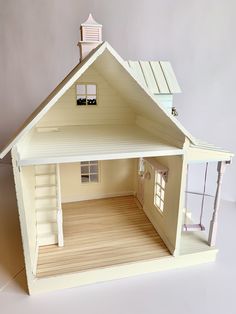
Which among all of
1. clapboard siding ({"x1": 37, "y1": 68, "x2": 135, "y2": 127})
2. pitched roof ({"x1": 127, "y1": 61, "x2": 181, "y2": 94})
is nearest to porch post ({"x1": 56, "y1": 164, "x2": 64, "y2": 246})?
clapboard siding ({"x1": 37, "y1": 68, "x2": 135, "y2": 127})

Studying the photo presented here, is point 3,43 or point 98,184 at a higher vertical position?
point 3,43

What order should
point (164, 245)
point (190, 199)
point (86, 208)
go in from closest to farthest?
point (164, 245)
point (86, 208)
point (190, 199)

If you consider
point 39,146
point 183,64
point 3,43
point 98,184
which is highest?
point 3,43

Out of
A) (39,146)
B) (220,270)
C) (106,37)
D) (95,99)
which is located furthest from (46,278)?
(106,37)

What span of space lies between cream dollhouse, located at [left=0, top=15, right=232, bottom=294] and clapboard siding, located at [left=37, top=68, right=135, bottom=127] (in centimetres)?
2

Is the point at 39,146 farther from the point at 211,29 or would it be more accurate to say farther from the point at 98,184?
the point at 211,29

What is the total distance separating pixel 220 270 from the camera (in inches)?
128

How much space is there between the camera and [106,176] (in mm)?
4770

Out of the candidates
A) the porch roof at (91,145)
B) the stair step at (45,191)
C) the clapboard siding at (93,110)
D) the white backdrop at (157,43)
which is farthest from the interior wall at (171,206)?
the white backdrop at (157,43)

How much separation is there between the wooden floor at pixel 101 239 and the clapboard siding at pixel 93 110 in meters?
1.49

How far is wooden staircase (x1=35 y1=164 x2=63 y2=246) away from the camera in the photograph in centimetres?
354

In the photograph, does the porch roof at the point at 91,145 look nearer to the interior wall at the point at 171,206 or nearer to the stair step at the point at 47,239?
the interior wall at the point at 171,206

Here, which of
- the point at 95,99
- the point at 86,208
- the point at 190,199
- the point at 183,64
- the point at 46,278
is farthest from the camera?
the point at 190,199

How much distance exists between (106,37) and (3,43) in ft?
6.84
